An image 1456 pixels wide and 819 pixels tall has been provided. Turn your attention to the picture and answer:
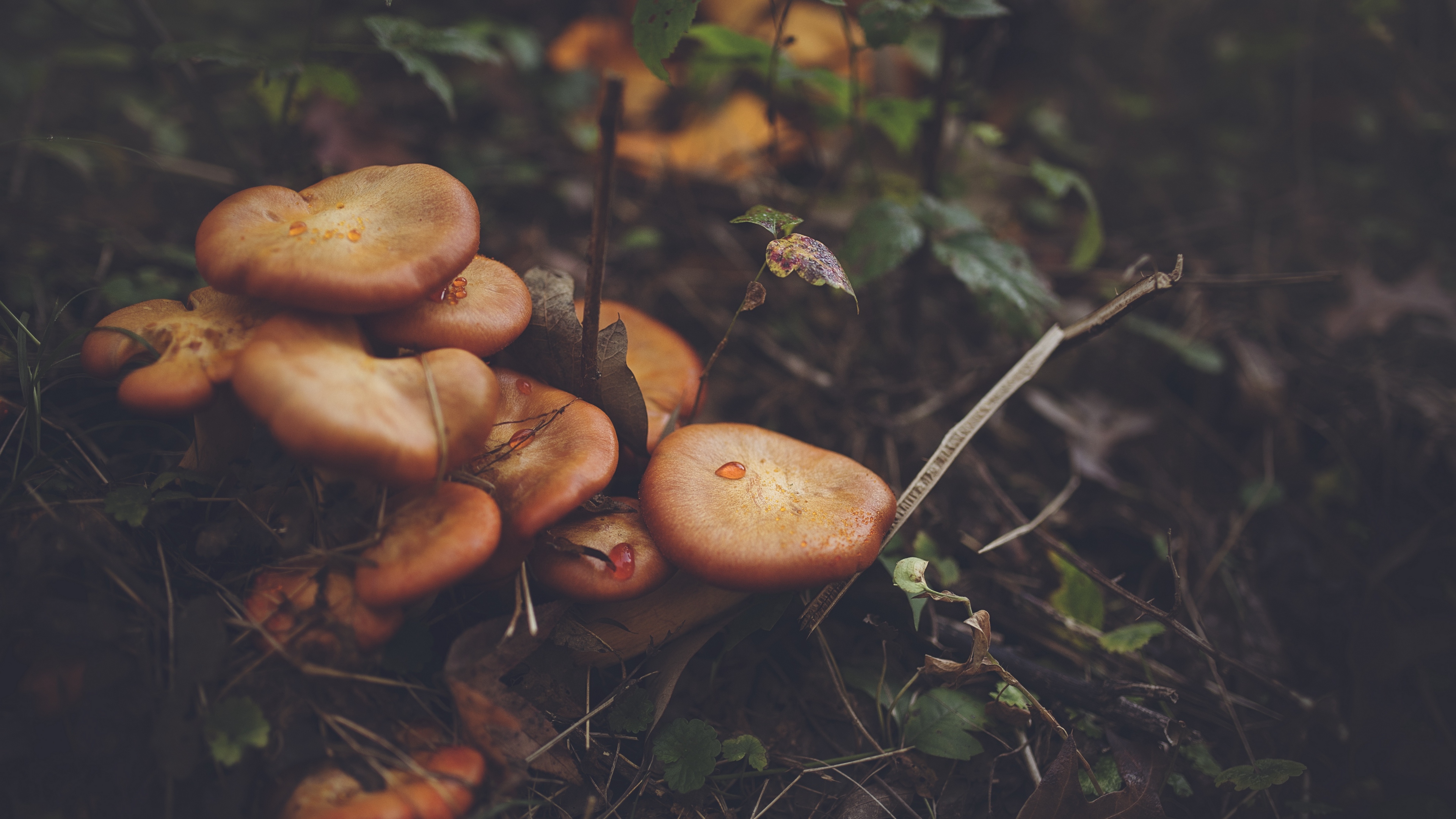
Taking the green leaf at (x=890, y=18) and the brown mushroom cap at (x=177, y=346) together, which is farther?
the green leaf at (x=890, y=18)

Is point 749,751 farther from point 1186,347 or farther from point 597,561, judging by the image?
point 1186,347

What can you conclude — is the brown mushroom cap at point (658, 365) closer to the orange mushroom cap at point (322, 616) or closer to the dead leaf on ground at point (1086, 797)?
the orange mushroom cap at point (322, 616)

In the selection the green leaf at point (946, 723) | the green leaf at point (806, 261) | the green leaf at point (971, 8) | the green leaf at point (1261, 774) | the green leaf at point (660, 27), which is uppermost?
the green leaf at point (971, 8)

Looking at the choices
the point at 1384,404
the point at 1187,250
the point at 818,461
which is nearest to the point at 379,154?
the point at 818,461

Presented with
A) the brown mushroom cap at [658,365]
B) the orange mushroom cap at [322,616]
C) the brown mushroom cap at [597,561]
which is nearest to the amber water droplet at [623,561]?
the brown mushroom cap at [597,561]

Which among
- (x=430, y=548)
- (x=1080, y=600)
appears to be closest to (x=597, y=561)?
(x=430, y=548)

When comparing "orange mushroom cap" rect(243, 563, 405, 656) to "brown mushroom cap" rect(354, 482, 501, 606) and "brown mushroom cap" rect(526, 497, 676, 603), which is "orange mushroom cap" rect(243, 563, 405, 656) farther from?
"brown mushroom cap" rect(526, 497, 676, 603)
